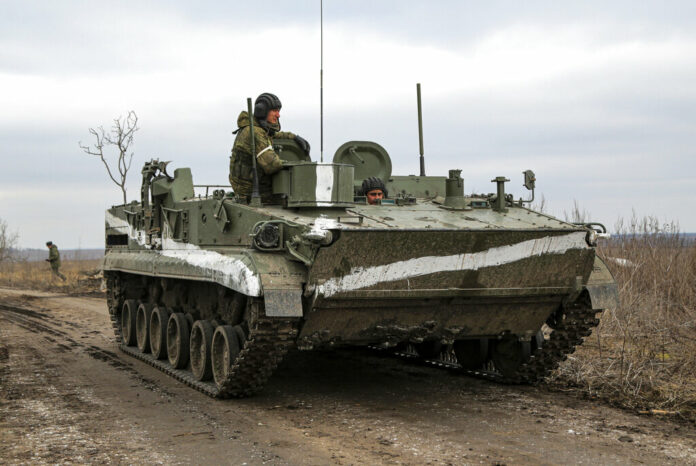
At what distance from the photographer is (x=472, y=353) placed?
9.99m

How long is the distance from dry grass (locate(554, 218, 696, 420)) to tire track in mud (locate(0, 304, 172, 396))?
14.7ft

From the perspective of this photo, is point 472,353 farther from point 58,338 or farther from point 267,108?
point 58,338

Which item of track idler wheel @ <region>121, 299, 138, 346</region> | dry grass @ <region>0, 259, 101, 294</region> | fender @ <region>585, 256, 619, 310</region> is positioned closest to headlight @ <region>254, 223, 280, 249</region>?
fender @ <region>585, 256, 619, 310</region>

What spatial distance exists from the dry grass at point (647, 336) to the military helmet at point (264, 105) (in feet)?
13.7

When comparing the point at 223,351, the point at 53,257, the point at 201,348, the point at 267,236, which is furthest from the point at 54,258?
the point at 267,236

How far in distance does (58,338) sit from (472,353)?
23.4 feet

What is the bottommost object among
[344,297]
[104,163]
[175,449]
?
[175,449]

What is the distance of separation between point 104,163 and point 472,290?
1858 cm

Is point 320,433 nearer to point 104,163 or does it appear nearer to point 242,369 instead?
point 242,369

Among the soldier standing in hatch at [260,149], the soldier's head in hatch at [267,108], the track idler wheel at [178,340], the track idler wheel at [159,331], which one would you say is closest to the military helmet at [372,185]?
the soldier standing in hatch at [260,149]

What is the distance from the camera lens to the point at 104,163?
24.4m

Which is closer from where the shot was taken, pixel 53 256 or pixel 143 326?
pixel 143 326

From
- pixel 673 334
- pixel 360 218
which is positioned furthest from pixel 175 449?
pixel 673 334

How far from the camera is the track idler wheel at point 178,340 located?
9953 millimetres
